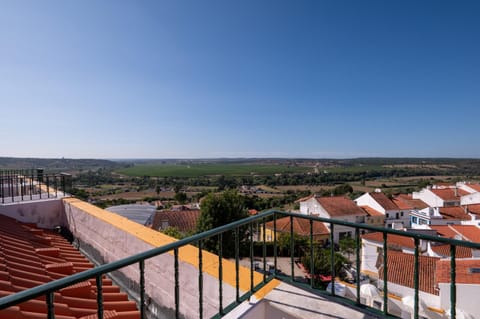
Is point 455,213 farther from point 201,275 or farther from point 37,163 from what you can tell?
point 37,163

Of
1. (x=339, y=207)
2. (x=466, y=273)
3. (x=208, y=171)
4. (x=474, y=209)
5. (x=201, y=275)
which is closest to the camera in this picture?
(x=201, y=275)

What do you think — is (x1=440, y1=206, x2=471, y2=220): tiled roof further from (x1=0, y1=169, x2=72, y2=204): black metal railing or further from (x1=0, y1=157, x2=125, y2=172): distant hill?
(x1=0, y1=157, x2=125, y2=172): distant hill

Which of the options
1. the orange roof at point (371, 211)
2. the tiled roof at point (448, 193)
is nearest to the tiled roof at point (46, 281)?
the orange roof at point (371, 211)

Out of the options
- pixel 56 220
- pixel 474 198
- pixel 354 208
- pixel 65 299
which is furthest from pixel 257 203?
pixel 65 299

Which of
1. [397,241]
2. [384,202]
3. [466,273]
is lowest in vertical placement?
[384,202]

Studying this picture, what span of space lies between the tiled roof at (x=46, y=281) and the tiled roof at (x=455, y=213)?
30.9 m

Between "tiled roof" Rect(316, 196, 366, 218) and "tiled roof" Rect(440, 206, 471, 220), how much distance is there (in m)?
7.63

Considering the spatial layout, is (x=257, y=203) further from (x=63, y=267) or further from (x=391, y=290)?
(x=63, y=267)

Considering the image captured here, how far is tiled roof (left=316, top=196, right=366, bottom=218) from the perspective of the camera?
30.1 meters

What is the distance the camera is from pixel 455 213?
26578mm

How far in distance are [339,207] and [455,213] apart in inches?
431

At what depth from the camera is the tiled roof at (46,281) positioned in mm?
1833

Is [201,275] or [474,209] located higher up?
[201,275]

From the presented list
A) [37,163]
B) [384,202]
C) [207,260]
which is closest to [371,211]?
[384,202]
